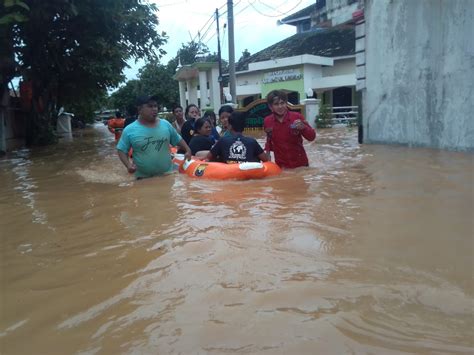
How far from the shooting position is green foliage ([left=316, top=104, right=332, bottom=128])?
19.1 m

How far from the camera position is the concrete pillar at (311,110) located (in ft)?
62.7

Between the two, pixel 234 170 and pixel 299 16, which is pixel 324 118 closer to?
pixel 234 170

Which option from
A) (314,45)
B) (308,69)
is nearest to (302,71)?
(308,69)

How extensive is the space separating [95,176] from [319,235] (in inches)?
230

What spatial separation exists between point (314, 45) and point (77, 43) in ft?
55.4

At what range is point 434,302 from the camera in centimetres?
246

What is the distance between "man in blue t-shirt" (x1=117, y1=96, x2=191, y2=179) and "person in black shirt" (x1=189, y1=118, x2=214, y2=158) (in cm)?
71

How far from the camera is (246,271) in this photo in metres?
3.02

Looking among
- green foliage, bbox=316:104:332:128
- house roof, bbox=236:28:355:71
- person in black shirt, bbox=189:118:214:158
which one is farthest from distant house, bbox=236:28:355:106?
person in black shirt, bbox=189:118:214:158

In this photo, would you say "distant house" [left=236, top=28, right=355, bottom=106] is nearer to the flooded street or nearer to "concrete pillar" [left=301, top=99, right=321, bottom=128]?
"concrete pillar" [left=301, top=99, right=321, bottom=128]

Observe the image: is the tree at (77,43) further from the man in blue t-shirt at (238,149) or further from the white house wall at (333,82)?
the white house wall at (333,82)

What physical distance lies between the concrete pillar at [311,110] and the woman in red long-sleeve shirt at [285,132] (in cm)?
1295

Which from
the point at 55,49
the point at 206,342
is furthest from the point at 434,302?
the point at 55,49

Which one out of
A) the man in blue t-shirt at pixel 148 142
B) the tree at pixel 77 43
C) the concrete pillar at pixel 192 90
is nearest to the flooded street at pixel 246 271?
the man in blue t-shirt at pixel 148 142
